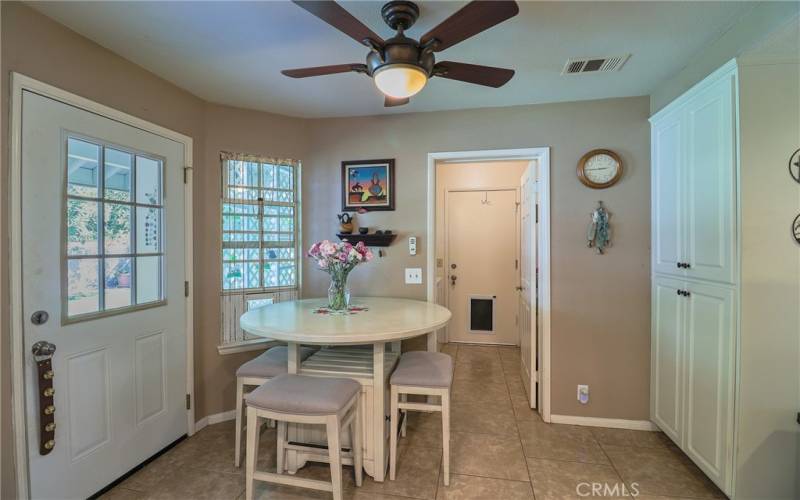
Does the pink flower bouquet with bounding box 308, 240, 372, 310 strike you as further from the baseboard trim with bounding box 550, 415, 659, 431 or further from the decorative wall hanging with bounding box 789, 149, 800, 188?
the decorative wall hanging with bounding box 789, 149, 800, 188

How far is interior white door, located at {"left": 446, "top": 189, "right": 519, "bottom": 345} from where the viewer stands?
410cm

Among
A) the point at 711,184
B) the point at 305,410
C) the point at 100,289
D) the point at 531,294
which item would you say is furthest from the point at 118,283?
the point at 711,184

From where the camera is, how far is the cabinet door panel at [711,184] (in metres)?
1.55

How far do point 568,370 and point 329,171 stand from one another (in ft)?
7.95

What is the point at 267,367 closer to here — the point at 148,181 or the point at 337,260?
the point at 337,260

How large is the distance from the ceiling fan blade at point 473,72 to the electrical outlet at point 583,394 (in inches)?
84.9

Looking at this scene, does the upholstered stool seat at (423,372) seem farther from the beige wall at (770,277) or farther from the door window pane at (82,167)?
the door window pane at (82,167)

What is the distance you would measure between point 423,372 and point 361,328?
465mm

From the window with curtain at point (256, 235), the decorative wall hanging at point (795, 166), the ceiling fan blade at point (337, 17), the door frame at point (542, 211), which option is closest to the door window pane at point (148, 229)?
the window with curtain at point (256, 235)

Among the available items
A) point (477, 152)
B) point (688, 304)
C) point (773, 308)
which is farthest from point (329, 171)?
point (773, 308)

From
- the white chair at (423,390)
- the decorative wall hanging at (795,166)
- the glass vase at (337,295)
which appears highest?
the decorative wall hanging at (795,166)

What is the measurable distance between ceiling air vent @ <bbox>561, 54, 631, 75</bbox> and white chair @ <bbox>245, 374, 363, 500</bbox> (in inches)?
83.8

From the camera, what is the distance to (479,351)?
13.0 feet

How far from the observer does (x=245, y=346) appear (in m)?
2.51
